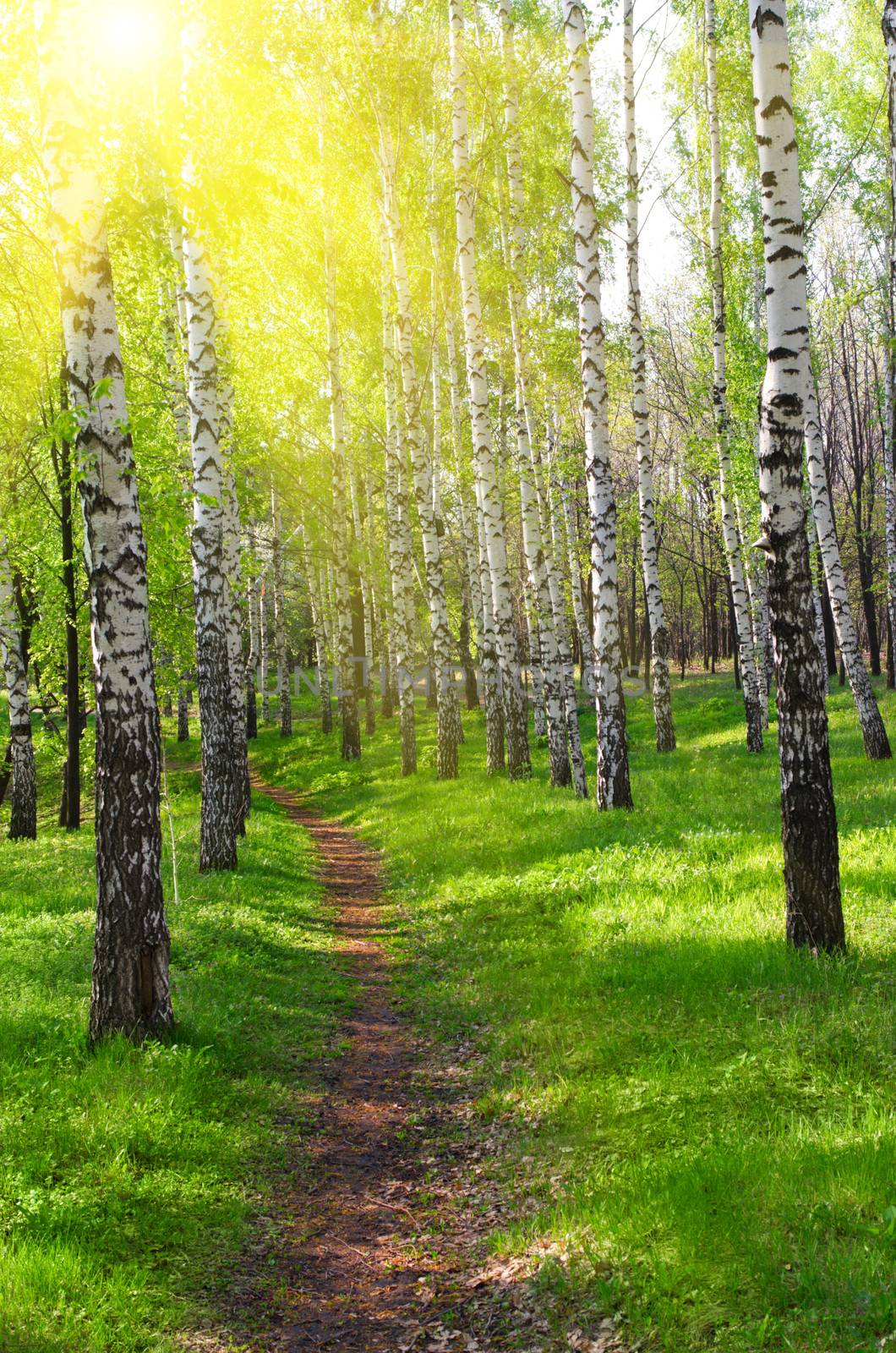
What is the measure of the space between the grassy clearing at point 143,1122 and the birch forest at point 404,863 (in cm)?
3

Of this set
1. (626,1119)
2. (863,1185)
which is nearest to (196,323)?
(626,1119)

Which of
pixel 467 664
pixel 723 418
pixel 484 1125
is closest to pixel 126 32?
pixel 484 1125

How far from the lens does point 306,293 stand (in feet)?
84.8

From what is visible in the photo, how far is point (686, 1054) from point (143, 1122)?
11.0 ft

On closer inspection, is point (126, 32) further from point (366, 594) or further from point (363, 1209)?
point (366, 594)

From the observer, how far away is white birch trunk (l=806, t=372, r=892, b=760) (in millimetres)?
16188

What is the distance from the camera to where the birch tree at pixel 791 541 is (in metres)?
6.52

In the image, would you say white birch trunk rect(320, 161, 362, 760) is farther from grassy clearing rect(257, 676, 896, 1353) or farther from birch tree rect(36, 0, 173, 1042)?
birch tree rect(36, 0, 173, 1042)

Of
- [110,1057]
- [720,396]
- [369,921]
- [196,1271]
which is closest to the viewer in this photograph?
[196,1271]

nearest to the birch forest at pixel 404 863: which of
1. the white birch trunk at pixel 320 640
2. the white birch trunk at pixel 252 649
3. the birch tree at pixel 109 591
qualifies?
the birch tree at pixel 109 591

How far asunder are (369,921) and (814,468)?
479 inches

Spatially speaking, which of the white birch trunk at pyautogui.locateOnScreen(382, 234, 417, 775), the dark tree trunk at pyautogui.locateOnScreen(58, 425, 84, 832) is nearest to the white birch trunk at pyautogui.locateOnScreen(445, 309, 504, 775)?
the white birch trunk at pyautogui.locateOnScreen(382, 234, 417, 775)

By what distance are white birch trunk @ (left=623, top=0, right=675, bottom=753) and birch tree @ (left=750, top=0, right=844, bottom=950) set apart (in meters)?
13.1

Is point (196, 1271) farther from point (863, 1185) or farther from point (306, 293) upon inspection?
point (306, 293)
